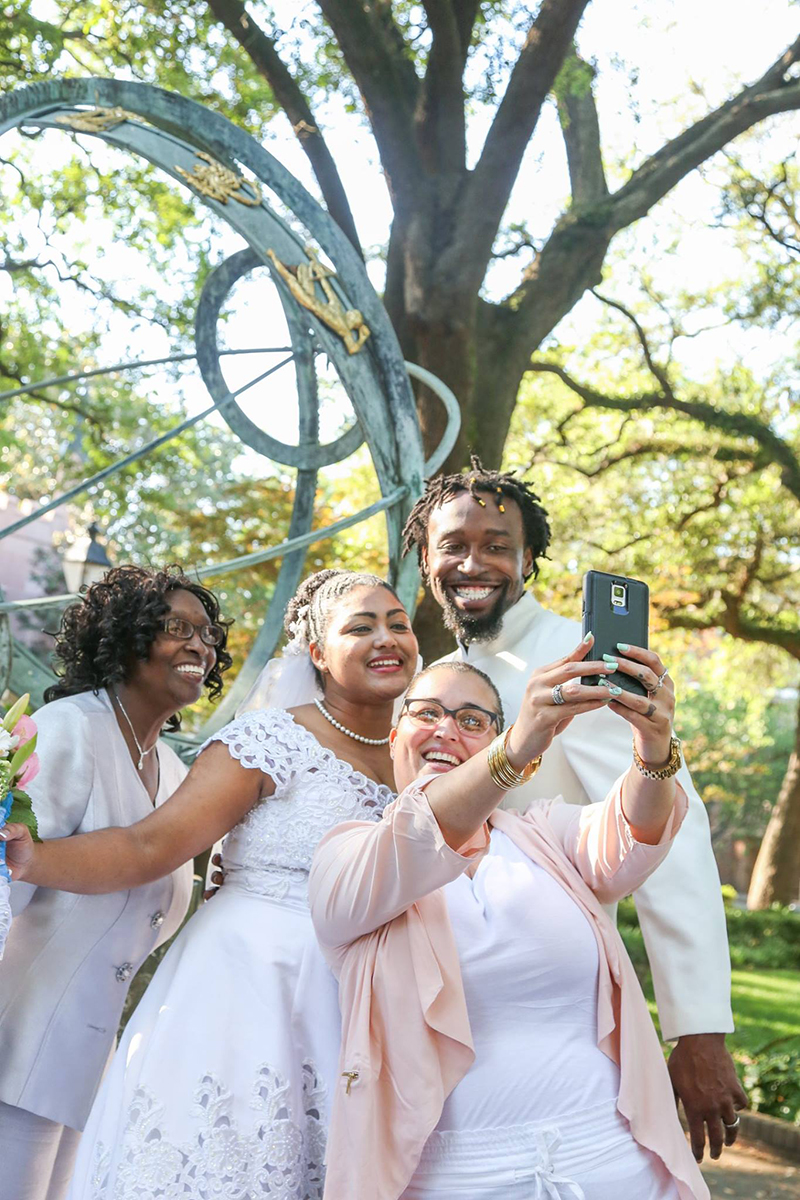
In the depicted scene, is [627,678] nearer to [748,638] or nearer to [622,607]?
[622,607]

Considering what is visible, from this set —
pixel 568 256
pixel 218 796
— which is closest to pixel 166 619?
pixel 218 796

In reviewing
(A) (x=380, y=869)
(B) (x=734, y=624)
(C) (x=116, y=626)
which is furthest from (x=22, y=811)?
(B) (x=734, y=624)

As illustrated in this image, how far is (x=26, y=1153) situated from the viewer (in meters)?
2.83

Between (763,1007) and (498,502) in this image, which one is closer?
(498,502)

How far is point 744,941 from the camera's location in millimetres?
15812

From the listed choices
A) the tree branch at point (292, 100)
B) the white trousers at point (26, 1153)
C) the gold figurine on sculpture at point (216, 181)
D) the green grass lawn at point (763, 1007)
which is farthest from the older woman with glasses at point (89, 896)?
the tree branch at point (292, 100)

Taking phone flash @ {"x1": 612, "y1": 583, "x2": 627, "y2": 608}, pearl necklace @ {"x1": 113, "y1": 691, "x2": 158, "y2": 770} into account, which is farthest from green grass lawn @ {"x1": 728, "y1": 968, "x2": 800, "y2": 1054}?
phone flash @ {"x1": 612, "y1": 583, "x2": 627, "y2": 608}

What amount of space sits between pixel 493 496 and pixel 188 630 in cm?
91

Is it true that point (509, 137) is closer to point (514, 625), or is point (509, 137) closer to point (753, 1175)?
point (514, 625)

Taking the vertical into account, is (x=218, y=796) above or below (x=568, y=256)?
below

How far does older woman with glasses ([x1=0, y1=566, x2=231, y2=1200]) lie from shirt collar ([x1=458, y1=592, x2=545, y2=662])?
2.55 ft

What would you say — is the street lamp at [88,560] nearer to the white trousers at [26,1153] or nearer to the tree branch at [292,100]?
the tree branch at [292,100]

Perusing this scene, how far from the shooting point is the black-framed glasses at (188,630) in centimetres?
319

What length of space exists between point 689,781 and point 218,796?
106 centimetres
